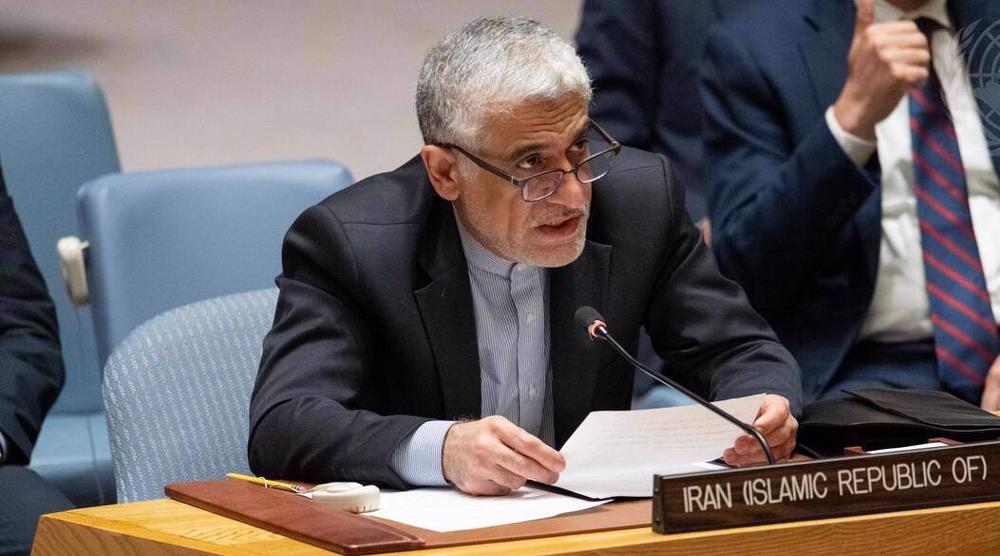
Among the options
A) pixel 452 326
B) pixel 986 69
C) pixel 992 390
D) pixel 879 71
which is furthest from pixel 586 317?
pixel 986 69

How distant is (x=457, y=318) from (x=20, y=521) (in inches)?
31.7

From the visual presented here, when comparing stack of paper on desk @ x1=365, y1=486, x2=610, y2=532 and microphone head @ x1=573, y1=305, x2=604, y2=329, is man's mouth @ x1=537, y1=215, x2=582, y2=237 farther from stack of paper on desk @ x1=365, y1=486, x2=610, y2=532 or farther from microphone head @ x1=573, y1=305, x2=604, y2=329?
stack of paper on desk @ x1=365, y1=486, x2=610, y2=532

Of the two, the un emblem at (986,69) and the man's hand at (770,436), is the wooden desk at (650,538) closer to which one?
the man's hand at (770,436)

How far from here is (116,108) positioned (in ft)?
12.3

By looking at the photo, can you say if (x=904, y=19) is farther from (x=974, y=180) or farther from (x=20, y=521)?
(x=20, y=521)

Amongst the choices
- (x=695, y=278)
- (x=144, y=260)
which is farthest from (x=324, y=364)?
(x=144, y=260)

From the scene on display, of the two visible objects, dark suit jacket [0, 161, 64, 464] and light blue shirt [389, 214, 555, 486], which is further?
dark suit jacket [0, 161, 64, 464]

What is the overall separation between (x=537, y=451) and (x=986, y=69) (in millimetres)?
1549

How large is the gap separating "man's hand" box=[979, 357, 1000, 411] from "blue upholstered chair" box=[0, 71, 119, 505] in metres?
1.72

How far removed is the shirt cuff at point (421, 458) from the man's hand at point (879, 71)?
1.25m

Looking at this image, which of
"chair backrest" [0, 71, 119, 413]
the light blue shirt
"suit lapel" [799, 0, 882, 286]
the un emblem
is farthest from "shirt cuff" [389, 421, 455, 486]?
"chair backrest" [0, 71, 119, 413]

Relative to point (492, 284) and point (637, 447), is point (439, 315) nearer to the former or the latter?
point (492, 284)

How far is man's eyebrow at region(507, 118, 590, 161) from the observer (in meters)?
2.05

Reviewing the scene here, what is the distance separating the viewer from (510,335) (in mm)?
2209
